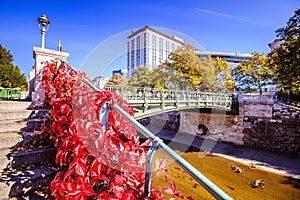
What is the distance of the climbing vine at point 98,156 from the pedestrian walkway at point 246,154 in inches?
459

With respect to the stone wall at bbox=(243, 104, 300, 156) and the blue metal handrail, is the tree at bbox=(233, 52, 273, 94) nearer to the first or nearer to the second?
the stone wall at bbox=(243, 104, 300, 156)

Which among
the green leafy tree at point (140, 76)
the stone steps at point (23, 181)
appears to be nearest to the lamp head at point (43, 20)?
the stone steps at point (23, 181)

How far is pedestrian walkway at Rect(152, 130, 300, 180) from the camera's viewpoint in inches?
402

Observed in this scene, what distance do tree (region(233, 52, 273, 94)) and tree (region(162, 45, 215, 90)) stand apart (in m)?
4.82

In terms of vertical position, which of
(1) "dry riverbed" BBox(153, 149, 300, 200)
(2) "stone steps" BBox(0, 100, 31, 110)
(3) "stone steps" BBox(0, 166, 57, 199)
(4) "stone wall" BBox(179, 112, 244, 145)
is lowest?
(1) "dry riverbed" BBox(153, 149, 300, 200)

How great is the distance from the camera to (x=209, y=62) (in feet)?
67.0

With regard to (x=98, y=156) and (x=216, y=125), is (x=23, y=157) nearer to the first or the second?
(x=98, y=156)

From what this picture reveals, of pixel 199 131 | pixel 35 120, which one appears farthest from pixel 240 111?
pixel 35 120

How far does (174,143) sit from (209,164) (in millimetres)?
4894

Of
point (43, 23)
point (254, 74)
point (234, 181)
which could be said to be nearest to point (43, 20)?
point (43, 23)

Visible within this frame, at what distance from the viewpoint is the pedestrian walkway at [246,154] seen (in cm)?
1020

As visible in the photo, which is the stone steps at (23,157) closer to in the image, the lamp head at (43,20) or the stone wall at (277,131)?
the lamp head at (43,20)

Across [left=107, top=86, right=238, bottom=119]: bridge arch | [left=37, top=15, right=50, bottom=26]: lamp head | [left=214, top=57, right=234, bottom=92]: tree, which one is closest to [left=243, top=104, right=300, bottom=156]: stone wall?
[left=107, top=86, right=238, bottom=119]: bridge arch

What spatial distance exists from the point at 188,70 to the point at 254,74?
8763 millimetres
